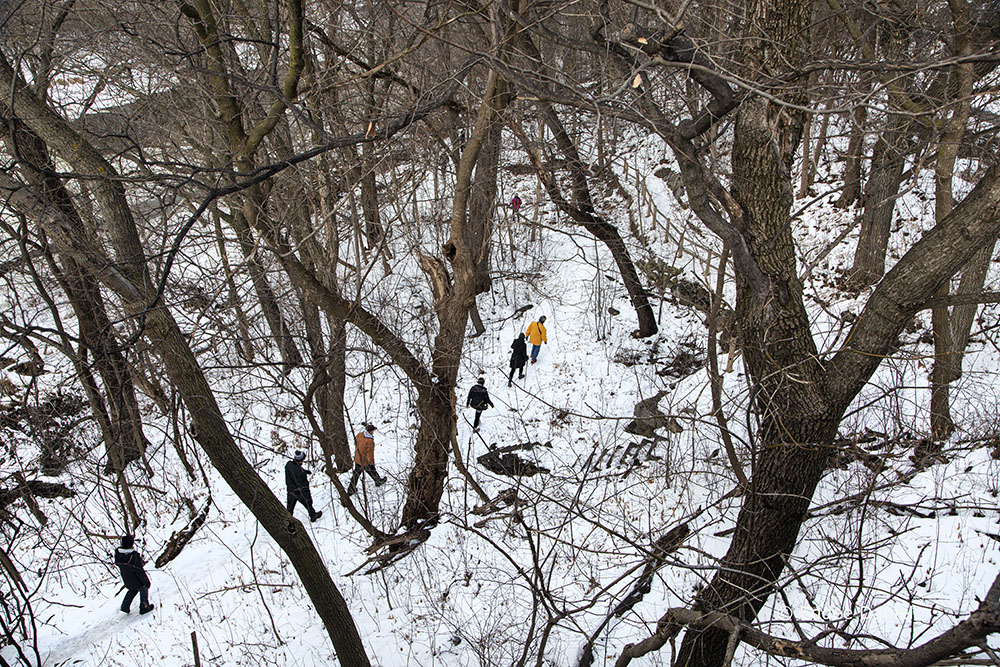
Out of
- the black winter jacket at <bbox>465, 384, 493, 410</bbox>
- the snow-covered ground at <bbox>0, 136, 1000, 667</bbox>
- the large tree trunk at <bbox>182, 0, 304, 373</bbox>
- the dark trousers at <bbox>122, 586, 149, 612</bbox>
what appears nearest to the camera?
the large tree trunk at <bbox>182, 0, 304, 373</bbox>

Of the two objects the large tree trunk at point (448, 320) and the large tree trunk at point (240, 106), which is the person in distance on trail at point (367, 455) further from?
the large tree trunk at point (240, 106)

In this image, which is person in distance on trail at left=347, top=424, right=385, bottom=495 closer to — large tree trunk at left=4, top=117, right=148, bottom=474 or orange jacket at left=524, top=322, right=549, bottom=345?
large tree trunk at left=4, top=117, right=148, bottom=474

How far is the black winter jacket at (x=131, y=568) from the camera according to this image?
6.68 metres

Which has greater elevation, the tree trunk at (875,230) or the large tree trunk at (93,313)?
the tree trunk at (875,230)

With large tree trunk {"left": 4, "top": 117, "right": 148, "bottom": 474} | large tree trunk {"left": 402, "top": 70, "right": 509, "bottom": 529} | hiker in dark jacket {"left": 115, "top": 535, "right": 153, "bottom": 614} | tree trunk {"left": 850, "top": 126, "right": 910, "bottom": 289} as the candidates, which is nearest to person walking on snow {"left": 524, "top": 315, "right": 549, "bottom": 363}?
large tree trunk {"left": 402, "top": 70, "right": 509, "bottom": 529}

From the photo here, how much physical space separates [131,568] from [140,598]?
68cm

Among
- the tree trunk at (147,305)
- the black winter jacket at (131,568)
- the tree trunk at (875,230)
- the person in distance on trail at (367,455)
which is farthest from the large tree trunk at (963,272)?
the black winter jacket at (131,568)

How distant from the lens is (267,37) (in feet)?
20.3

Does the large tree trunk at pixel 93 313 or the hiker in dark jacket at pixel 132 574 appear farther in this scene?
the hiker in dark jacket at pixel 132 574

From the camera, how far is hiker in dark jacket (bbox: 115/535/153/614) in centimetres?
670

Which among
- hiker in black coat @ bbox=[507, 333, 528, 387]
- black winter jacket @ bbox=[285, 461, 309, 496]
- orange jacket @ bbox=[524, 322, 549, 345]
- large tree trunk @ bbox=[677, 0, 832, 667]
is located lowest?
large tree trunk @ bbox=[677, 0, 832, 667]

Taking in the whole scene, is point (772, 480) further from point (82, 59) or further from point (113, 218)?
point (82, 59)

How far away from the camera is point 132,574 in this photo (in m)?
6.84

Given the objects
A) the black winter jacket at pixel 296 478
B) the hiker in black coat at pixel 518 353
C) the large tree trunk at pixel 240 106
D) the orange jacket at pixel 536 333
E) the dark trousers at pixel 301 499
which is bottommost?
→ the dark trousers at pixel 301 499
